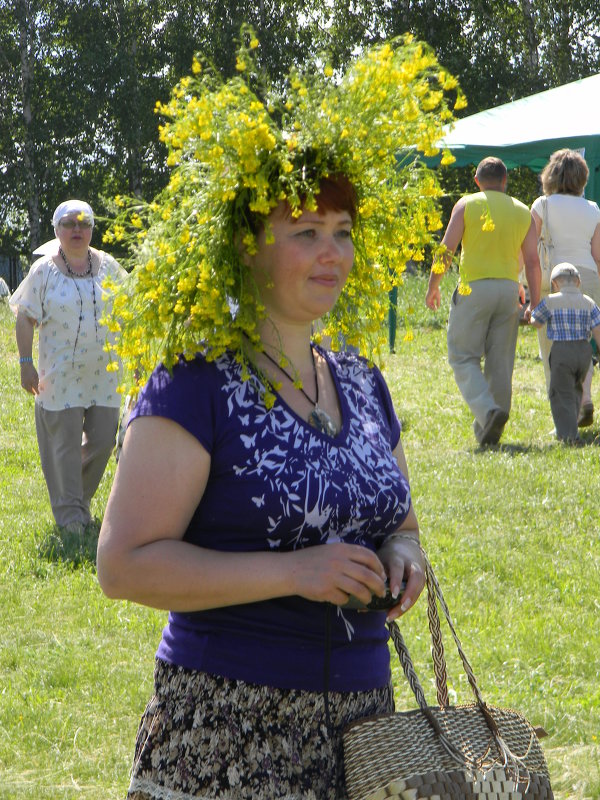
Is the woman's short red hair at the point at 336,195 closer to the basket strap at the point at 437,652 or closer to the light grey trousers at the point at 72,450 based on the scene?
the basket strap at the point at 437,652

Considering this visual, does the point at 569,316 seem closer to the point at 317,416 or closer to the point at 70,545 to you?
the point at 70,545

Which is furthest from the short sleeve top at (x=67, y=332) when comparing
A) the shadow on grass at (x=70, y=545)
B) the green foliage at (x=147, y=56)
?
the green foliage at (x=147, y=56)

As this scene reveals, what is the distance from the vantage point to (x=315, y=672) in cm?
206

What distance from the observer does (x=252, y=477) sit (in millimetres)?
2029

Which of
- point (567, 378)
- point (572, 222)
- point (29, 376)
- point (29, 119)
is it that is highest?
point (29, 119)

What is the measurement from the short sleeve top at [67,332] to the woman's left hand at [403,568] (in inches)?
181

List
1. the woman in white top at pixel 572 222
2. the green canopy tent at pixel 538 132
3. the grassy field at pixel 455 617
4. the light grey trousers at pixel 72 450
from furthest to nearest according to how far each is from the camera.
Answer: the green canopy tent at pixel 538 132 → the woman in white top at pixel 572 222 → the light grey trousers at pixel 72 450 → the grassy field at pixel 455 617

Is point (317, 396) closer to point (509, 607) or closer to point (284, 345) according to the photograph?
point (284, 345)

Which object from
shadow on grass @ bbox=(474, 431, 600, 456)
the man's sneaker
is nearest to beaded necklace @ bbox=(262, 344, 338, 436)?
shadow on grass @ bbox=(474, 431, 600, 456)

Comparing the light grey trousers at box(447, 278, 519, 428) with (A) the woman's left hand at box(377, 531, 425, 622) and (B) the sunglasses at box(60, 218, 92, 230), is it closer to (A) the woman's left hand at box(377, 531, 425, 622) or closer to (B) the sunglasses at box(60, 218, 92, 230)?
(B) the sunglasses at box(60, 218, 92, 230)

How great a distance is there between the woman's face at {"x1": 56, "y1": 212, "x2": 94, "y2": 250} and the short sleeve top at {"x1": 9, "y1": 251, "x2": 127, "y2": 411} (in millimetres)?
144

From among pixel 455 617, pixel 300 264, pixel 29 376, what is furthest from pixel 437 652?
pixel 29 376

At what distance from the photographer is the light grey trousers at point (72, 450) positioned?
6719mm

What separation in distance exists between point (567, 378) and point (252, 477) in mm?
6757
